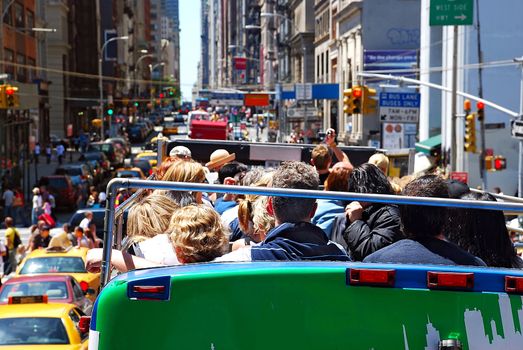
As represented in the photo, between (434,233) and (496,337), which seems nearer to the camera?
(496,337)

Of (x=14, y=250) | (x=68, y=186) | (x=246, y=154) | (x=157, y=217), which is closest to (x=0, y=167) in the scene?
(x=68, y=186)

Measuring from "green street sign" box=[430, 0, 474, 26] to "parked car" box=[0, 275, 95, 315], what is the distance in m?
18.7

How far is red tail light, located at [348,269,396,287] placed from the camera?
149 inches

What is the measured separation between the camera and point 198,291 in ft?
12.4

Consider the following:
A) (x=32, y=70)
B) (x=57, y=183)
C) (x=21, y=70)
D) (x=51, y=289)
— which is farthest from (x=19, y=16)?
(x=51, y=289)

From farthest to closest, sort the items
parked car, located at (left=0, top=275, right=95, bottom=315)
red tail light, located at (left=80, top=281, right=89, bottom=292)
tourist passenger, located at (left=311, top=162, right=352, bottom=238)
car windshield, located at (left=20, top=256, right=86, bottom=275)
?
car windshield, located at (left=20, top=256, right=86, bottom=275)
red tail light, located at (left=80, top=281, right=89, bottom=292)
parked car, located at (left=0, top=275, right=95, bottom=315)
tourist passenger, located at (left=311, top=162, right=352, bottom=238)

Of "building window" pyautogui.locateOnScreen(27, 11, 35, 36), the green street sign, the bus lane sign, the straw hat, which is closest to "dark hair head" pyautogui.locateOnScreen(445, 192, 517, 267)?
the straw hat

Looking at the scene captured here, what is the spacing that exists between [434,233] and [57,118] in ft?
287

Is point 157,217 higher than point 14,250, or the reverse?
point 157,217

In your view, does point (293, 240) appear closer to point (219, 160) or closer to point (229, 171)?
point (229, 171)

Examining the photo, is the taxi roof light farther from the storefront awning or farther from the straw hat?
the storefront awning

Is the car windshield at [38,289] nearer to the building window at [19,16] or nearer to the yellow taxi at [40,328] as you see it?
the yellow taxi at [40,328]

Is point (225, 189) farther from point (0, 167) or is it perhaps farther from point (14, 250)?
point (0, 167)

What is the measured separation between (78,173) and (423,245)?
4164 centimetres
